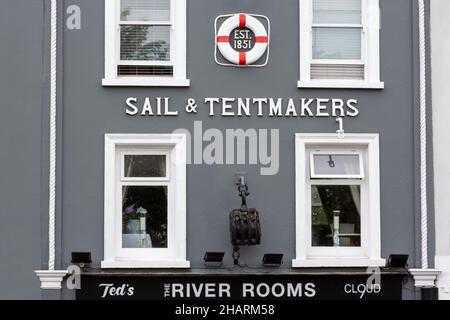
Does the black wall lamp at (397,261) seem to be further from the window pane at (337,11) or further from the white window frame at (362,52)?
the window pane at (337,11)

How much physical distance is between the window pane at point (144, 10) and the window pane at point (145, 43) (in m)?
0.12

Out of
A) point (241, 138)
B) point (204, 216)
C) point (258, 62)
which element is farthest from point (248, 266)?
point (258, 62)

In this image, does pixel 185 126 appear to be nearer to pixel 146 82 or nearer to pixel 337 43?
pixel 146 82

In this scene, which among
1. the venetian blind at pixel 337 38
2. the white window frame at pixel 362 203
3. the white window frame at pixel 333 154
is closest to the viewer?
the white window frame at pixel 362 203

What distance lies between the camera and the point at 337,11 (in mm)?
13969

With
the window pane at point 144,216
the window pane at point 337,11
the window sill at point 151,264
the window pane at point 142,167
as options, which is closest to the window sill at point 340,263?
the window sill at point 151,264

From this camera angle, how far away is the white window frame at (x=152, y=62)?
1355cm

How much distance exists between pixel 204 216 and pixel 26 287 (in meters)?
2.47

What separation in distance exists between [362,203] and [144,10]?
12.8 ft

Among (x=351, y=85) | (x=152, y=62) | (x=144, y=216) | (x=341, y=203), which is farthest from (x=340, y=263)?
(x=152, y=62)

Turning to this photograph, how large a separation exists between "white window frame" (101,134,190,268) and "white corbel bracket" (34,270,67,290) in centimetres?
58

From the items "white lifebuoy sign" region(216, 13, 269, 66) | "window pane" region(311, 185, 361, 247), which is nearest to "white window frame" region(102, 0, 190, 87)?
"white lifebuoy sign" region(216, 13, 269, 66)

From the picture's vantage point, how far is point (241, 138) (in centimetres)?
1362
